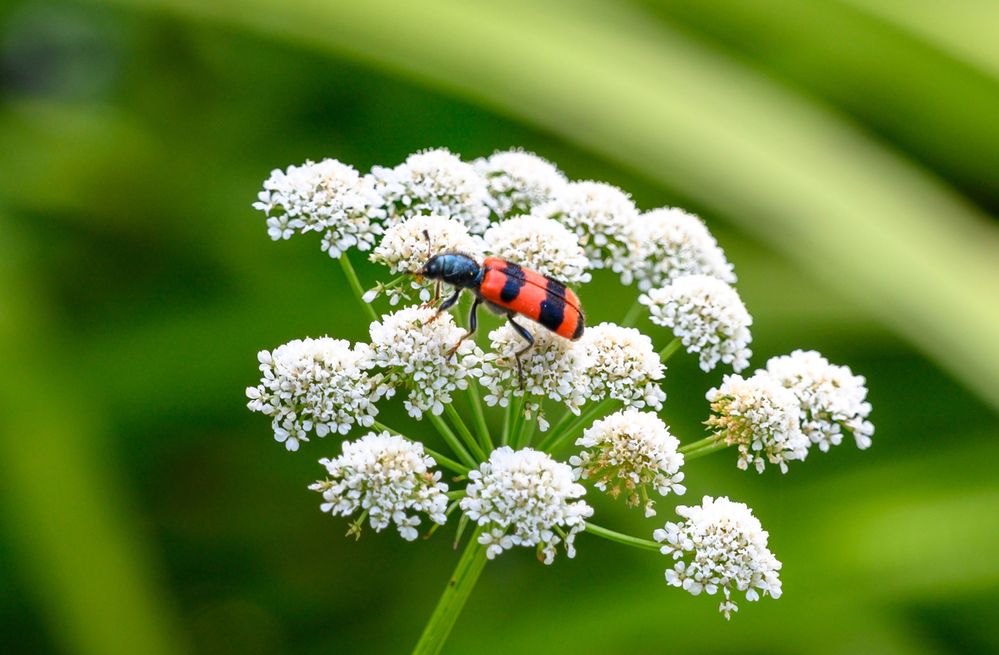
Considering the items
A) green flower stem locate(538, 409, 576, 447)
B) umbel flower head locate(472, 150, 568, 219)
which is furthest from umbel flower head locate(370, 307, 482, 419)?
umbel flower head locate(472, 150, 568, 219)

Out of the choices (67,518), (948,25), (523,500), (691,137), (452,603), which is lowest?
(67,518)

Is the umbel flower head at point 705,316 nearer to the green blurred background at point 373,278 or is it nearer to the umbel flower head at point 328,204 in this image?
the umbel flower head at point 328,204

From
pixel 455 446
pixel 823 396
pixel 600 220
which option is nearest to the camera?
pixel 455 446

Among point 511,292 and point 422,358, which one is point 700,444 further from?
point 422,358

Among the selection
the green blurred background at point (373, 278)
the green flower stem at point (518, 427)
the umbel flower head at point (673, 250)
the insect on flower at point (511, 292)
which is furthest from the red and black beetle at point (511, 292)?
the green blurred background at point (373, 278)

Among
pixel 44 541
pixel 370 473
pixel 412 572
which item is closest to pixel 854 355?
pixel 412 572

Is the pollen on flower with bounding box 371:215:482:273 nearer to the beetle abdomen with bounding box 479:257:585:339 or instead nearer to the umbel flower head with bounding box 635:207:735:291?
the beetle abdomen with bounding box 479:257:585:339

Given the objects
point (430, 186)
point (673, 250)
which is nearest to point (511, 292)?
point (430, 186)

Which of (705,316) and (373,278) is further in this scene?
(373,278)
